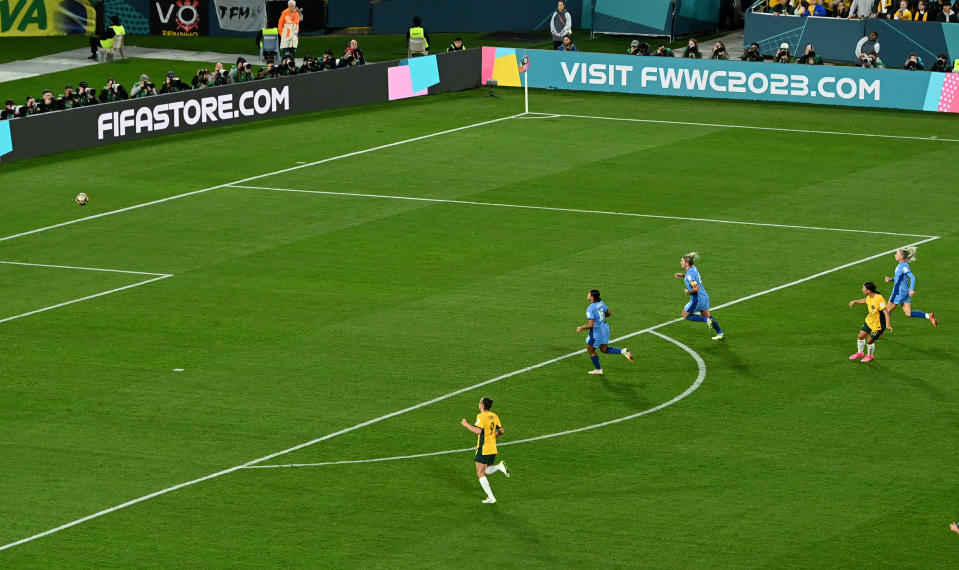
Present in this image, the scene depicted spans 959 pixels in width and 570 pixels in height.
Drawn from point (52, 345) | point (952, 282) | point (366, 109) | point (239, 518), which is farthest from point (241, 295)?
point (366, 109)

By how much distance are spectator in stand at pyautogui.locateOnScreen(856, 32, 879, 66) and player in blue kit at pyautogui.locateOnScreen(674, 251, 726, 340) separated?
2892 cm

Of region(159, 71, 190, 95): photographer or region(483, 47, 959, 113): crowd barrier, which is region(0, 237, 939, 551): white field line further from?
region(159, 71, 190, 95): photographer

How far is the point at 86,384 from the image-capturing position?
27781 mm

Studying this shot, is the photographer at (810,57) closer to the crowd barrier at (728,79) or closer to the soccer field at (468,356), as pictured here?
the crowd barrier at (728,79)

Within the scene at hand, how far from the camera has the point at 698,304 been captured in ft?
98.6

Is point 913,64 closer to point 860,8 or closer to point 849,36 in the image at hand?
point 849,36

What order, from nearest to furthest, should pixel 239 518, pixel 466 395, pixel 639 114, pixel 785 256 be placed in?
pixel 239 518 < pixel 466 395 < pixel 785 256 < pixel 639 114

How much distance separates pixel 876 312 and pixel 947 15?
34.8 m

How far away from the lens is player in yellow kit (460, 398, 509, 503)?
22.2 metres

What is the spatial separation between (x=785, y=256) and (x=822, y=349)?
23.9 ft

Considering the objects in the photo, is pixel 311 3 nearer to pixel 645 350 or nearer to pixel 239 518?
pixel 645 350

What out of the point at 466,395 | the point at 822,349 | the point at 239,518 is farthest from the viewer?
the point at 822,349

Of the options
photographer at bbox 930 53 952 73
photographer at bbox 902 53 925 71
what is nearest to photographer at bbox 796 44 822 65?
photographer at bbox 902 53 925 71

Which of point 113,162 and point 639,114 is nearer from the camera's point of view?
point 113,162
